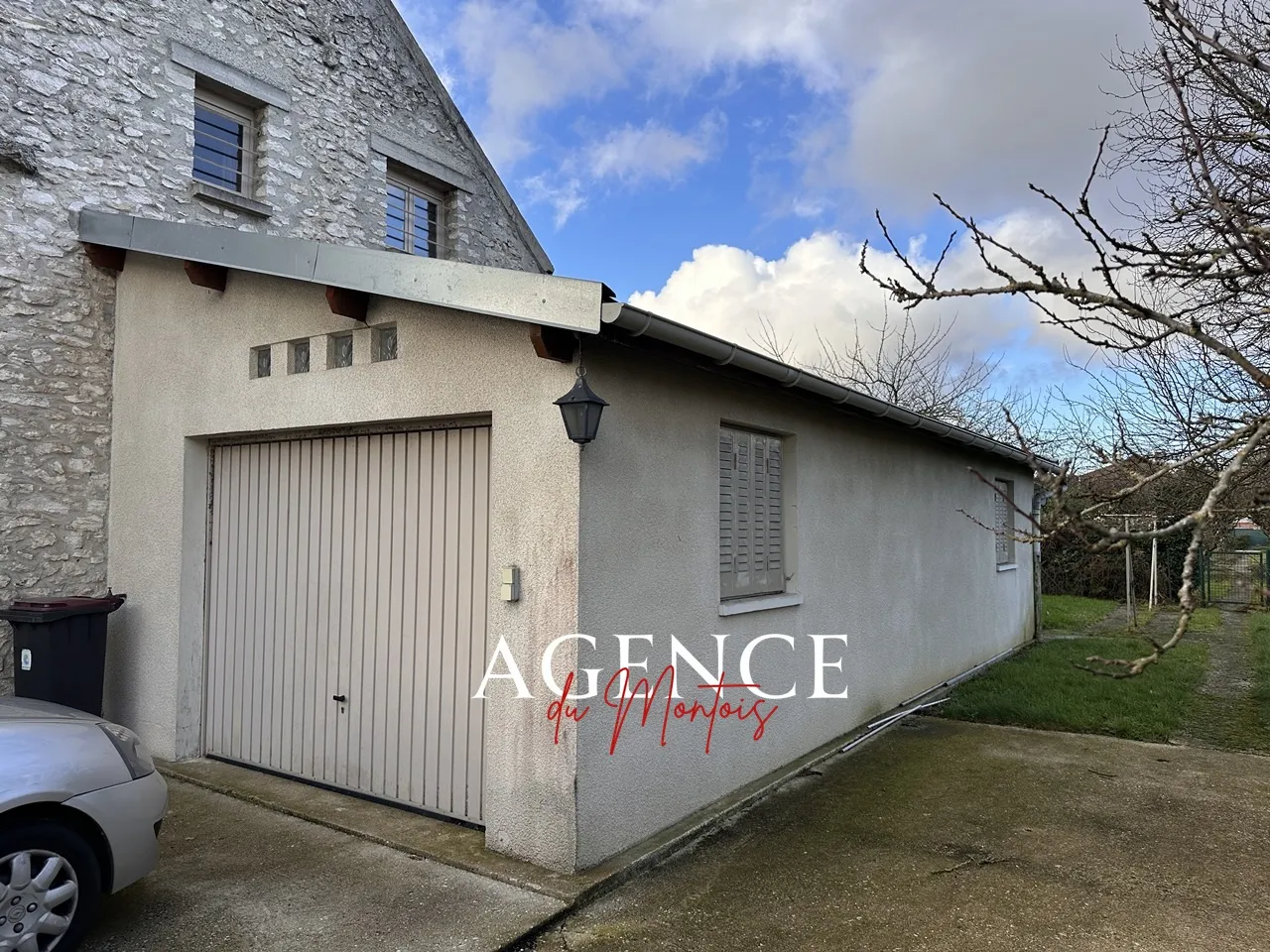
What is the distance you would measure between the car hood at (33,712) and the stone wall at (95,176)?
300cm

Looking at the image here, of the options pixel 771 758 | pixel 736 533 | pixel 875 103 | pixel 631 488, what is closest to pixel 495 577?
pixel 631 488

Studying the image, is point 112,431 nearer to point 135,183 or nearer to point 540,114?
point 135,183

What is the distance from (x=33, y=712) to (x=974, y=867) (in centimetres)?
439

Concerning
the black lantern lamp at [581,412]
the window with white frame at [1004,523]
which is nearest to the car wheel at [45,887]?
the black lantern lamp at [581,412]

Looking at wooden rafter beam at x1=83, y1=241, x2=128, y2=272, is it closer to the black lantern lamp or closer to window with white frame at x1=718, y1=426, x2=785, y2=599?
the black lantern lamp

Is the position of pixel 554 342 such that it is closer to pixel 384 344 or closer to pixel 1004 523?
pixel 384 344

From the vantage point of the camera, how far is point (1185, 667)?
405 inches

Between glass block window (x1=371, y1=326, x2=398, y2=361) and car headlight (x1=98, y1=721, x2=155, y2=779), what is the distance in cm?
227

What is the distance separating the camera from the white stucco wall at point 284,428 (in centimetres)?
417

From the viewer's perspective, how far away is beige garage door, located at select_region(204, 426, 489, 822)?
475cm

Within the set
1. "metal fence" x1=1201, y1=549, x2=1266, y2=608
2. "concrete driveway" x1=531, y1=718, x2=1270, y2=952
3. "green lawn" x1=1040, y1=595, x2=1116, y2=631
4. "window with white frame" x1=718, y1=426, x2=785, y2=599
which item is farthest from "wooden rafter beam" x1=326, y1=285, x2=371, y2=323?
"metal fence" x1=1201, y1=549, x2=1266, y2=608

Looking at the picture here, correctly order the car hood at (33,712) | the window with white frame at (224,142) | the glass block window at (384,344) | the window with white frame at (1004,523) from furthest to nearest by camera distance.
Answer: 1. the window with white frame at (1004,523)
2. the window with white frame at (224,142)
3. the glass block window at (384,344)
4. the car hood at (33,712)

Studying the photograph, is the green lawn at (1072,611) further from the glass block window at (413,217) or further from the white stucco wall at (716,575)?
the glass block window at (413,217)

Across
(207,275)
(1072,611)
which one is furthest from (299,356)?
(1072,611)
